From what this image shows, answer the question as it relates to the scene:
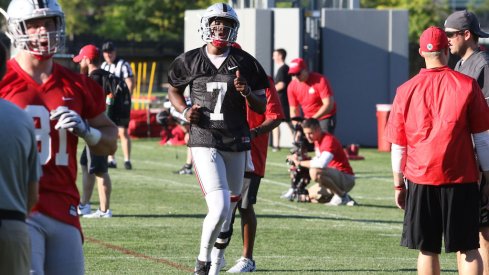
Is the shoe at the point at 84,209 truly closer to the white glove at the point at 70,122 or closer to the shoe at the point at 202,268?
the shoe at the point at 202,268

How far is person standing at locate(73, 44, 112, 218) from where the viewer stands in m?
13.1

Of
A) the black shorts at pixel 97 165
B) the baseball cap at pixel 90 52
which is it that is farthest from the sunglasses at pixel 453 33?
the baseball cap at pixel 90 52

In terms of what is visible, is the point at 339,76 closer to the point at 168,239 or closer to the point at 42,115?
the point at 168,239

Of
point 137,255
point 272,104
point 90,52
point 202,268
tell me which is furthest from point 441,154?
point 90,52

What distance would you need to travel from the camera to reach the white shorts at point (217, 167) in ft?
28.7

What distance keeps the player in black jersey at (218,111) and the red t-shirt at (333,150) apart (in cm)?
630

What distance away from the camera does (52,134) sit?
5.85m

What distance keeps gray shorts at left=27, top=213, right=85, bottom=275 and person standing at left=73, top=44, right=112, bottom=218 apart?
→ 728 cm

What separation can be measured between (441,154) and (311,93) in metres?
10.8

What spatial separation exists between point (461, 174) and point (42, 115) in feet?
9.53

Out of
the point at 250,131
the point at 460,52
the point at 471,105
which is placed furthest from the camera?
the point at 250,131

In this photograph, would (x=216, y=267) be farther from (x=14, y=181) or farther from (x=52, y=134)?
(x=14, y=181)

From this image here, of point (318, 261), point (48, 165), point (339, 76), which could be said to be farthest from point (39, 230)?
point (339, 76)

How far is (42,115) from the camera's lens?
5.84 meters
